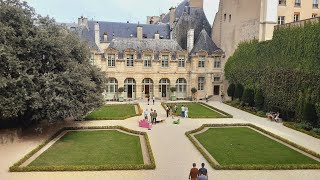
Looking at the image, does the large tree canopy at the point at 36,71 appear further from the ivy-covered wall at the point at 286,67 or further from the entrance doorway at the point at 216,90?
the entrance doorway at the point at 216,90

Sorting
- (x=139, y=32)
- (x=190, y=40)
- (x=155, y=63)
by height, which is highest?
(x=139, y=32)

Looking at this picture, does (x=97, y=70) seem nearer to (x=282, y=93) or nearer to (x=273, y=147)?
(x=273, y=147)

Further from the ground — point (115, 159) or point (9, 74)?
point (9, 74)

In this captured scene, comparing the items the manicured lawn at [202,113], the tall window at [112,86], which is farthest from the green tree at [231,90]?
the tall window at [112,86]

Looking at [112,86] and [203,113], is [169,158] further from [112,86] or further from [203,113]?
[112,86]

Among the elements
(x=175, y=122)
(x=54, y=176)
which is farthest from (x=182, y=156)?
(x=175, y=122)

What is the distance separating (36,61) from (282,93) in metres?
22.6

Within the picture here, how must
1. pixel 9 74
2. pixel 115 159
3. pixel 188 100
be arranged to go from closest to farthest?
pixel 115 159 → pixel 9 74 → pixel 188 100

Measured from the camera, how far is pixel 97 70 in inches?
1056

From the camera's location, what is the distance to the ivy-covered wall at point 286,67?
27.0m

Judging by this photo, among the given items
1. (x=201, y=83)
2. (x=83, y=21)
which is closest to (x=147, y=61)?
(x=201, y=83)

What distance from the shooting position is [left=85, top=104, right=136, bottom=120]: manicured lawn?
29.3 meters

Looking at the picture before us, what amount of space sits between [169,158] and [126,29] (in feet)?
119

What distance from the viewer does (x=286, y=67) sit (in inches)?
1215
